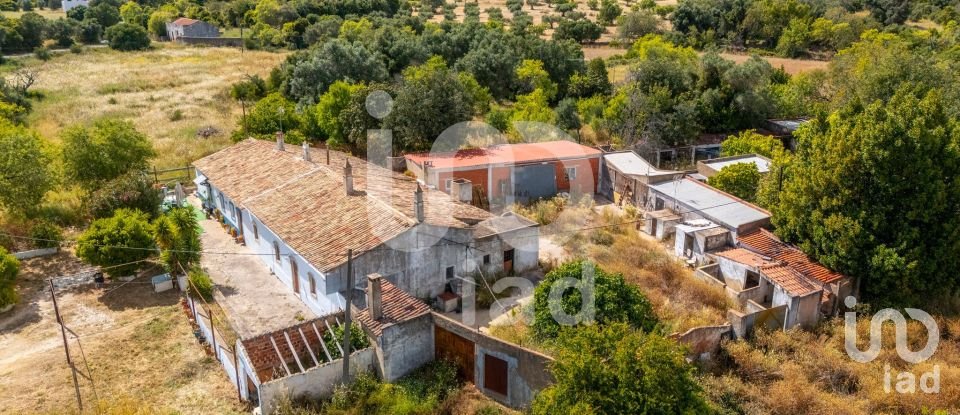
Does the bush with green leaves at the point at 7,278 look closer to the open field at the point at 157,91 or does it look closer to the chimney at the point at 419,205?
the chimney at the point at 419,205

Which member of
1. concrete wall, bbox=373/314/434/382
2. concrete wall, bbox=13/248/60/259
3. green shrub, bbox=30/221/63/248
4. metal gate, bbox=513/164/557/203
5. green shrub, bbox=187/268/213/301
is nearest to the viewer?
concrete wall, bbox=373/314/434/382

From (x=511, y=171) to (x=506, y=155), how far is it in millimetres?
1287

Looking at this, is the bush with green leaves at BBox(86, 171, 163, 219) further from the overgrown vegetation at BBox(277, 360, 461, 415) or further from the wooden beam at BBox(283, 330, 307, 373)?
the overgrown vegetation at BBox(277, 360, 461, 415)

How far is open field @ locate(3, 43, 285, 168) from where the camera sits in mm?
40375

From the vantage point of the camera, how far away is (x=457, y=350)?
56.2ft

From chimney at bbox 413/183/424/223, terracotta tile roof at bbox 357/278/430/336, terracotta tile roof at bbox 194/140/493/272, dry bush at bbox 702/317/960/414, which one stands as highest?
chimney at bbox 413/183/424/223

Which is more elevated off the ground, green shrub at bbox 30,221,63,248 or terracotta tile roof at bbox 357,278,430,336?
terracotta tile roof at bbox 357,278,430,336

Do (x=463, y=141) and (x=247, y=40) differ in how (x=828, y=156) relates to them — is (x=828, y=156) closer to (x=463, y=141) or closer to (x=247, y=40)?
(x=463, y=141)

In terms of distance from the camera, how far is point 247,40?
73.2 metres

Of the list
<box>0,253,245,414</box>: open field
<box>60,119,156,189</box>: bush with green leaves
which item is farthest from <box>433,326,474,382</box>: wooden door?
<box>60,119,156,189</box>: bush with green leaves

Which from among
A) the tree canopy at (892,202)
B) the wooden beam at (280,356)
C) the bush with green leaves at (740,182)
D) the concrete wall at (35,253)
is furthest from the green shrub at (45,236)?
the tree canopy at (892,202)

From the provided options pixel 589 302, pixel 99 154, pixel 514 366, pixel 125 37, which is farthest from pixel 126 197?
pixel 125 37

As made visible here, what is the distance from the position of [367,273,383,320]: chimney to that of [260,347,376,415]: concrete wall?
0.95m

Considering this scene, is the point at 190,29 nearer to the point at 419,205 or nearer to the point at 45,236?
the point at 45,236
